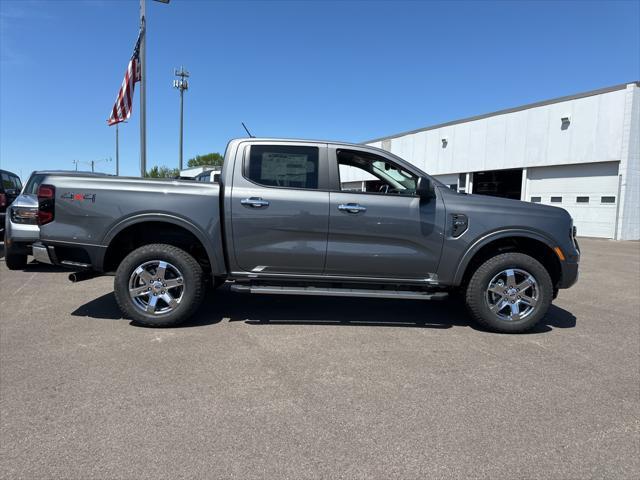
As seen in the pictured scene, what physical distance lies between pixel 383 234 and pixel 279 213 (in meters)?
1.10

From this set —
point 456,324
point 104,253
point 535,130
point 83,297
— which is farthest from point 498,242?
point 535,130

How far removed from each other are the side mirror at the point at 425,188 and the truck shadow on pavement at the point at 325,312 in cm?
147

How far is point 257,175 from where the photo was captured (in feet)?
14.9

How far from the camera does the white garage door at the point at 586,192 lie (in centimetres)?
1762

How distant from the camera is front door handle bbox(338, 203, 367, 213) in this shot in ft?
14.4

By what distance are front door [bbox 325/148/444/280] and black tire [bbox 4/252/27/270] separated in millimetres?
6078

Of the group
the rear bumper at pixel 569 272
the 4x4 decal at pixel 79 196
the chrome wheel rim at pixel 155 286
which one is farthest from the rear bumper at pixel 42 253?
the rear bumper at pixel 569 272

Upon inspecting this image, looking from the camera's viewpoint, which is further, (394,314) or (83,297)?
(83,297)

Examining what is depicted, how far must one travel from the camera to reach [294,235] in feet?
14.6

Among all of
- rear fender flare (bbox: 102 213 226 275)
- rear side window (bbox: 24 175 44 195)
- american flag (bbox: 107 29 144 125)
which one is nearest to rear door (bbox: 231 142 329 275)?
rear fender flare (bbox: 102 213 226 275)

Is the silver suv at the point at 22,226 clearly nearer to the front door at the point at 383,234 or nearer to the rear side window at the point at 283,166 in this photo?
the rear side window at the point at 283,166

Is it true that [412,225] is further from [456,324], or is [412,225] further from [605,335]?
[605,335]

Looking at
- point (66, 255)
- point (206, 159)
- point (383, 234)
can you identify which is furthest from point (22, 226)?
point (206, 159)

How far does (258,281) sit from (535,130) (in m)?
19.8
